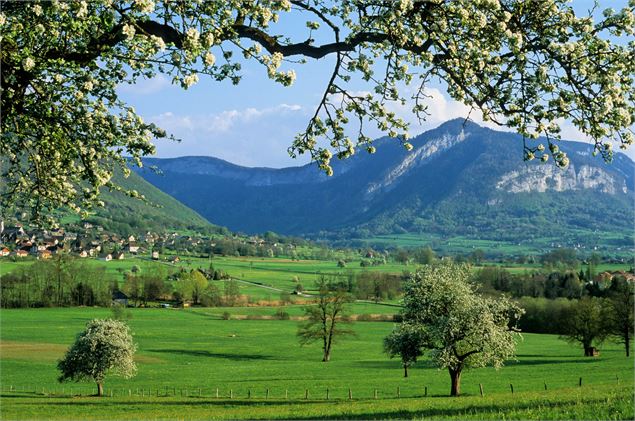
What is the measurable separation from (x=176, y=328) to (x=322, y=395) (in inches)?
2727

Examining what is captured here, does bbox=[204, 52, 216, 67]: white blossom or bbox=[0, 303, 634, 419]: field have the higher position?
bbox=[204, 52, 216, 67]: white blossom

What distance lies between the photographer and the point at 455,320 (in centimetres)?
4916

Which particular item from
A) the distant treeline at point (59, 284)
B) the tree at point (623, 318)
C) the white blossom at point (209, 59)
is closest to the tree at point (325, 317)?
the tree at point (623, 318)

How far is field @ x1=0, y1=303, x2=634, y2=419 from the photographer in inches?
1246

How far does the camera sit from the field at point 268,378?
31.6 metres

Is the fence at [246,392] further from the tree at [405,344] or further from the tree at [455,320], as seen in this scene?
the tree at [455,320]

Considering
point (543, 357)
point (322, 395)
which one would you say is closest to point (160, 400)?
point (322, 395)

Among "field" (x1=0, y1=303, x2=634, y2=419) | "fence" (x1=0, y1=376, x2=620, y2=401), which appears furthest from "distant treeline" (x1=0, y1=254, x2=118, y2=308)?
"fence" (x1=0, y1=376, x2=620, y2=401)

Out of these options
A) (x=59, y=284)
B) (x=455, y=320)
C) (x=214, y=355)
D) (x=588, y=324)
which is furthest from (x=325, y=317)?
(x=59, y=284)

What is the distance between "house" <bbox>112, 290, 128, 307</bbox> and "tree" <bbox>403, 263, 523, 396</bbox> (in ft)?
365

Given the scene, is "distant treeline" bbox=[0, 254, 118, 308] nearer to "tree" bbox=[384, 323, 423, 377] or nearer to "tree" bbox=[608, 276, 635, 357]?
"tree" bbox=[384, 323, 423, 377]

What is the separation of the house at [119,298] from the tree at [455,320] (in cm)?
11127

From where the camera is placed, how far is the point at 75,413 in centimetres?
4362

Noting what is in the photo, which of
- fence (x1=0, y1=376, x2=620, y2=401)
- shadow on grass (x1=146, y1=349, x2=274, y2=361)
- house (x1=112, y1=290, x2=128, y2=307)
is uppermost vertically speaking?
house (x1=112, y1=290, x2=128, y2=307)
